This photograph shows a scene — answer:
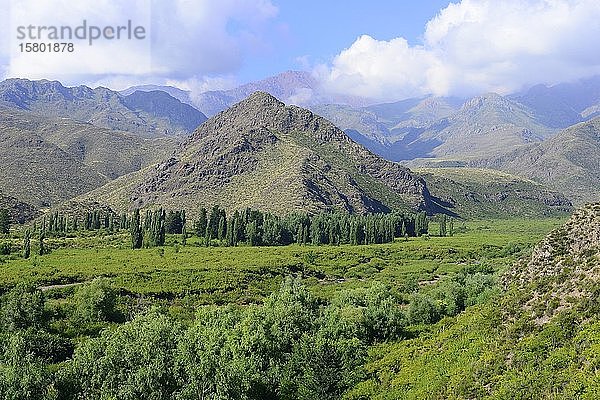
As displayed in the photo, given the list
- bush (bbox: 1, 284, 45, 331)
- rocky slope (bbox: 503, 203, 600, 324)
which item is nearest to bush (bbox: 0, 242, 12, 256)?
bush (bbox: 1, 284, 45, 331)

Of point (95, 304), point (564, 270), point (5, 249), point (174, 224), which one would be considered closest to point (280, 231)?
point (174, 224)


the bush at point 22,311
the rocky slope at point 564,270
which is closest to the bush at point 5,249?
the bush at point 22,311

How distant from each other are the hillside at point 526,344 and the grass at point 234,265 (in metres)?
49.8

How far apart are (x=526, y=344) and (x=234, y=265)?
92.8 meters

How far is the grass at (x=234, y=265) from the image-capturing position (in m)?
103

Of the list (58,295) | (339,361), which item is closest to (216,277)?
(58,295)

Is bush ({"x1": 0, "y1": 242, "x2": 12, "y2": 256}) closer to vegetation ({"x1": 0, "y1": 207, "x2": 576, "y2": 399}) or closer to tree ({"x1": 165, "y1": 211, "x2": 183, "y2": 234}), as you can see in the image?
vegetation ({"x1": 0, "y1": 207, "x2": 576, "y2": 399})

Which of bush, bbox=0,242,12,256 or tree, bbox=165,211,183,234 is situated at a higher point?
tree, bbox=165,211,183,234

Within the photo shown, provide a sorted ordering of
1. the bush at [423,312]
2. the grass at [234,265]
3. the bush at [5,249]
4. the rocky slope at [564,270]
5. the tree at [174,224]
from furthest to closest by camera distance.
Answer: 1. the tree at [174,224]
2. the bush at [5,249]
3. the grass at [234,265]
4. the bush at [423,312]
5. the rocky slope at [564,270]

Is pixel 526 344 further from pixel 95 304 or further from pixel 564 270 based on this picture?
pixel 95 304

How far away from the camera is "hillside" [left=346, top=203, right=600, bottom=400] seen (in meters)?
34.1

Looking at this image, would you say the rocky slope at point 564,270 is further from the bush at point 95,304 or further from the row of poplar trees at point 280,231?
the row of poplar trees at point 280,231

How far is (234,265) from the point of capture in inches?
4963

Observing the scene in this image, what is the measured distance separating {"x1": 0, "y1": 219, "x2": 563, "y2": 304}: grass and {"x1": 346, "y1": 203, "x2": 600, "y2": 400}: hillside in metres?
49.8
